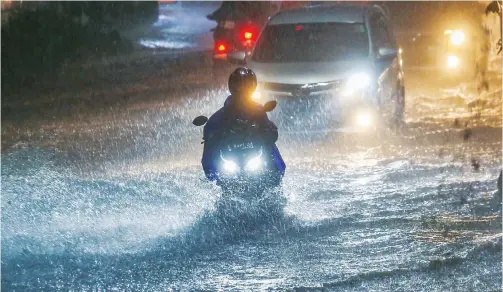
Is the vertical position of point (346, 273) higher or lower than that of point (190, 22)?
lower

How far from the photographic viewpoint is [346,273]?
7199 millimetres

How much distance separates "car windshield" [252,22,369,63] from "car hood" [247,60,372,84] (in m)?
0.34

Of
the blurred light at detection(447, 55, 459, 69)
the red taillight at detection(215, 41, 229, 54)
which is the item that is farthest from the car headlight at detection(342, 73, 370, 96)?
the red taillight at detection(215, 41, 229, 54)

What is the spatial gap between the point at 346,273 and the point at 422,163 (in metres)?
4.81

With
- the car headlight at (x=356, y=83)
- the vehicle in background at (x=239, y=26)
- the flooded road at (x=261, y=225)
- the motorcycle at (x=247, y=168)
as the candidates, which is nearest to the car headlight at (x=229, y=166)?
the motorcycle at (x=247, y=168)

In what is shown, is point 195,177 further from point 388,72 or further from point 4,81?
point 4,81

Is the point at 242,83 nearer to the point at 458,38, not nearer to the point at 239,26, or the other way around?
the point at 458,38

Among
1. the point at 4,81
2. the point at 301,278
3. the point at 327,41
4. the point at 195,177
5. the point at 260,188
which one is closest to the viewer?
the point at 301,278

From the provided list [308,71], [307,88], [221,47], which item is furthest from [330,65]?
[221,47]

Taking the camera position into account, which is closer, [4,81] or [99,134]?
[99,134]

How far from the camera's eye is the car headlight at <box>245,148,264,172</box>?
28.5 ft

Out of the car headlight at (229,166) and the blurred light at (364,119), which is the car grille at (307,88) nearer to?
the blurred light at (364,119)

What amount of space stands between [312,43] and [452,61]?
12.5 ft

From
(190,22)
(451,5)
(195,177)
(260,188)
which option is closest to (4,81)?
(451,5)
